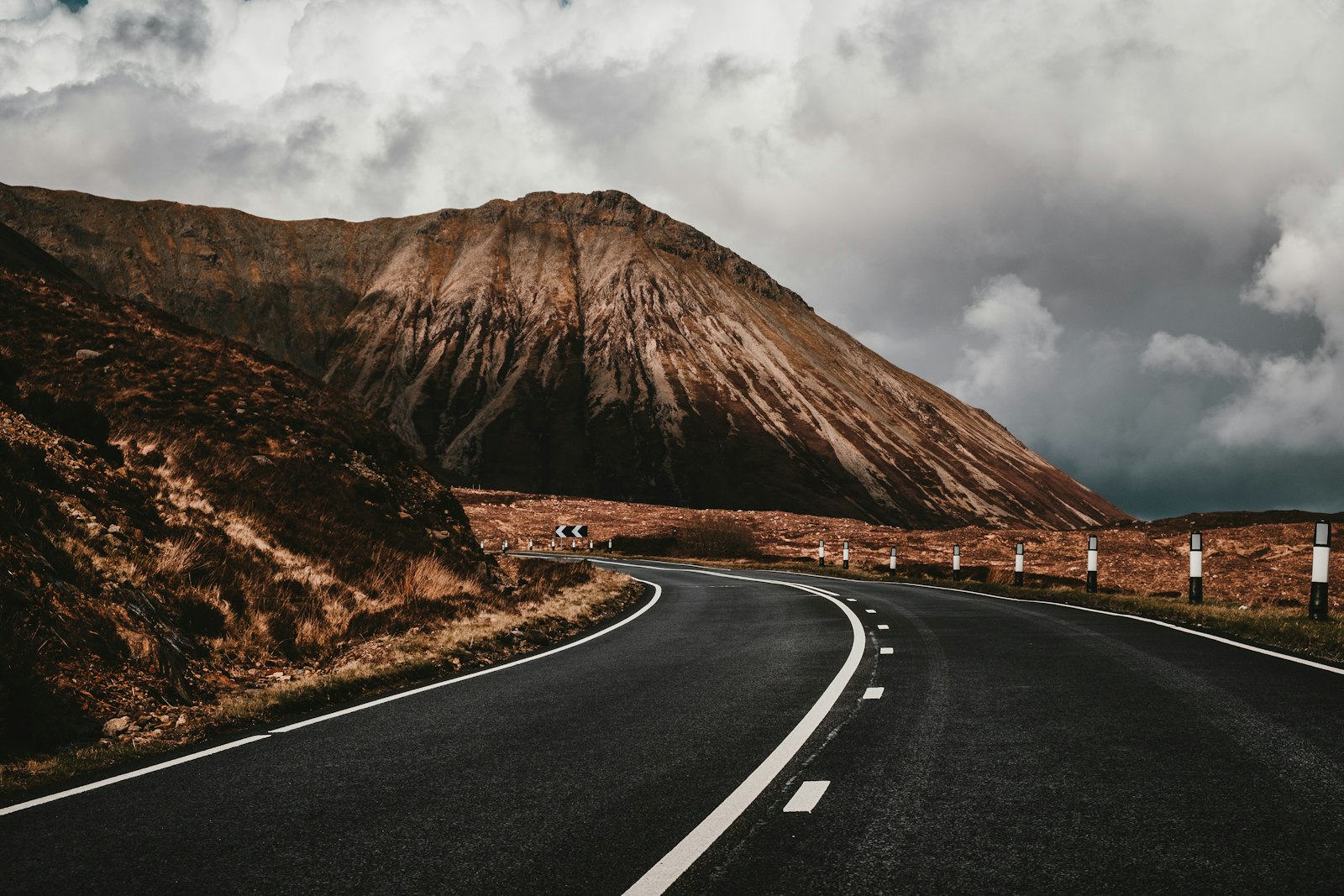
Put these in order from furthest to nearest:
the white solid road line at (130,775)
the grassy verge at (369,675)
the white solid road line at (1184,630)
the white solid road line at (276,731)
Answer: the white solid road line at (1184,630) < the grassy verge at (369,675) < the white solid road line at (276,731) < the white solid road line at (130,775)

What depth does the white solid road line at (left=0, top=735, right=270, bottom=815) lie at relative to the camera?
5.42 metres

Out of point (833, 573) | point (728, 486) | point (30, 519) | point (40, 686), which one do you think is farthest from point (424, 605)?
point (728, 486)

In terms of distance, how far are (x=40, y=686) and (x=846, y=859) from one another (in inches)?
271

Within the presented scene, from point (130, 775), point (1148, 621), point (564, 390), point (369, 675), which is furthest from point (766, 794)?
point (564, 390)

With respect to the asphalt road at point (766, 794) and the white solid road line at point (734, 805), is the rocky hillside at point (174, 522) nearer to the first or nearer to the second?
the asphalt road at point (766, 794)

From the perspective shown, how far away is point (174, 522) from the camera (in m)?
14.7

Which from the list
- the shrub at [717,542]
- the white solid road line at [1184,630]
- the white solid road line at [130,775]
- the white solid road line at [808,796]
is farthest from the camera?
the shrub at [717,542]

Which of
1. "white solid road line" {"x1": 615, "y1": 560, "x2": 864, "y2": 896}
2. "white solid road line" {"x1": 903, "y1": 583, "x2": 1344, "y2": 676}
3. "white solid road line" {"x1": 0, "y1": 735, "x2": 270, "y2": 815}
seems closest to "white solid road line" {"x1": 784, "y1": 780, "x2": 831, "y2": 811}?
"white solid road line" {"x1": 615, "y1": 560, "x2": 864, "y2": 896}

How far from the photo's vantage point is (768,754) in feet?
20.0

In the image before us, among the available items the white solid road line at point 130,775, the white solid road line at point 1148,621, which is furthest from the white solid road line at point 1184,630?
the white solid road line at point 130,775

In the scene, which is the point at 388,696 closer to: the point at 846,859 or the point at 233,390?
the point at 846,859

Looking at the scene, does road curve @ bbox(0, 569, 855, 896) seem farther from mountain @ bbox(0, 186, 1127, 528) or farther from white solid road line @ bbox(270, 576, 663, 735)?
mountain @ bbox(0, 186, 1127, 528)

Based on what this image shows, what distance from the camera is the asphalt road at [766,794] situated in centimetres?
404

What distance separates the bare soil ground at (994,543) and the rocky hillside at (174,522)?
1606cm
